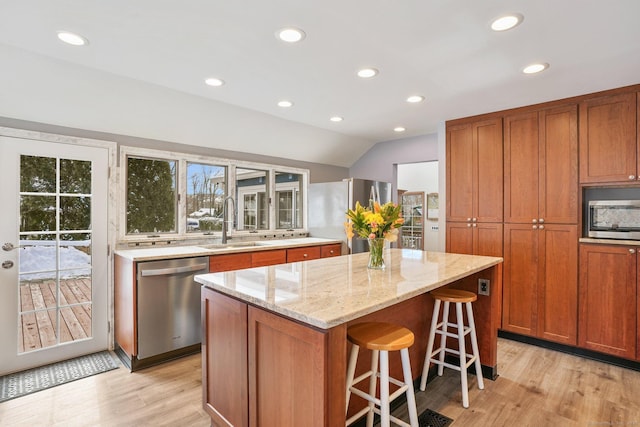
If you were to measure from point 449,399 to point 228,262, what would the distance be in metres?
2.17

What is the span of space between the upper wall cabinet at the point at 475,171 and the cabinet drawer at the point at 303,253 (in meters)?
1.65

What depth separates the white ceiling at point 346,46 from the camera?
171cm

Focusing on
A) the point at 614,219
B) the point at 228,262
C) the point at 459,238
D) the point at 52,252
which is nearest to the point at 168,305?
the point at 228,262

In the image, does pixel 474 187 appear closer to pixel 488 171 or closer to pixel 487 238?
pixel 488 171

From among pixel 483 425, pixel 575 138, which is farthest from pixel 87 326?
pixel 575 138

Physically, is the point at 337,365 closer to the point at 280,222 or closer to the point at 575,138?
the point at 575,138

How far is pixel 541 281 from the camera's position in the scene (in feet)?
10.5

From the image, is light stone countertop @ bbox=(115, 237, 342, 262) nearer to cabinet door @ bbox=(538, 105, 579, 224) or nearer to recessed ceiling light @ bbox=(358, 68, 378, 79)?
recessed ceiling light @ bbox=(358, 68, 378, 79)

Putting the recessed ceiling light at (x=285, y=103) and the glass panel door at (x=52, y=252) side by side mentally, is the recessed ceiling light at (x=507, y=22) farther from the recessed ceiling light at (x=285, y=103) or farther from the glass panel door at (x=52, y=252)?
the glass panel door at (x=52, y=252)

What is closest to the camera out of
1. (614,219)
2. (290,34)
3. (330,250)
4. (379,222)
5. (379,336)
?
(379,336)

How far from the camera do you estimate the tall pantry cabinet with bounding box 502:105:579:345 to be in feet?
10.00

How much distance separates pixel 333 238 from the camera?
4605mm

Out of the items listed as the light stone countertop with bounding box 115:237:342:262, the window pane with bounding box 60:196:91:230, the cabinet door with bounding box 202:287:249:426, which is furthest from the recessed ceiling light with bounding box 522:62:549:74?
the window pane with bounding box 60:196:91:230

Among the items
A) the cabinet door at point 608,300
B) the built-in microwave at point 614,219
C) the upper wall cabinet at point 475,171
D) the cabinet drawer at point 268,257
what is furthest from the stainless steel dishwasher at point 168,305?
the built-in microwave at point 614,219
